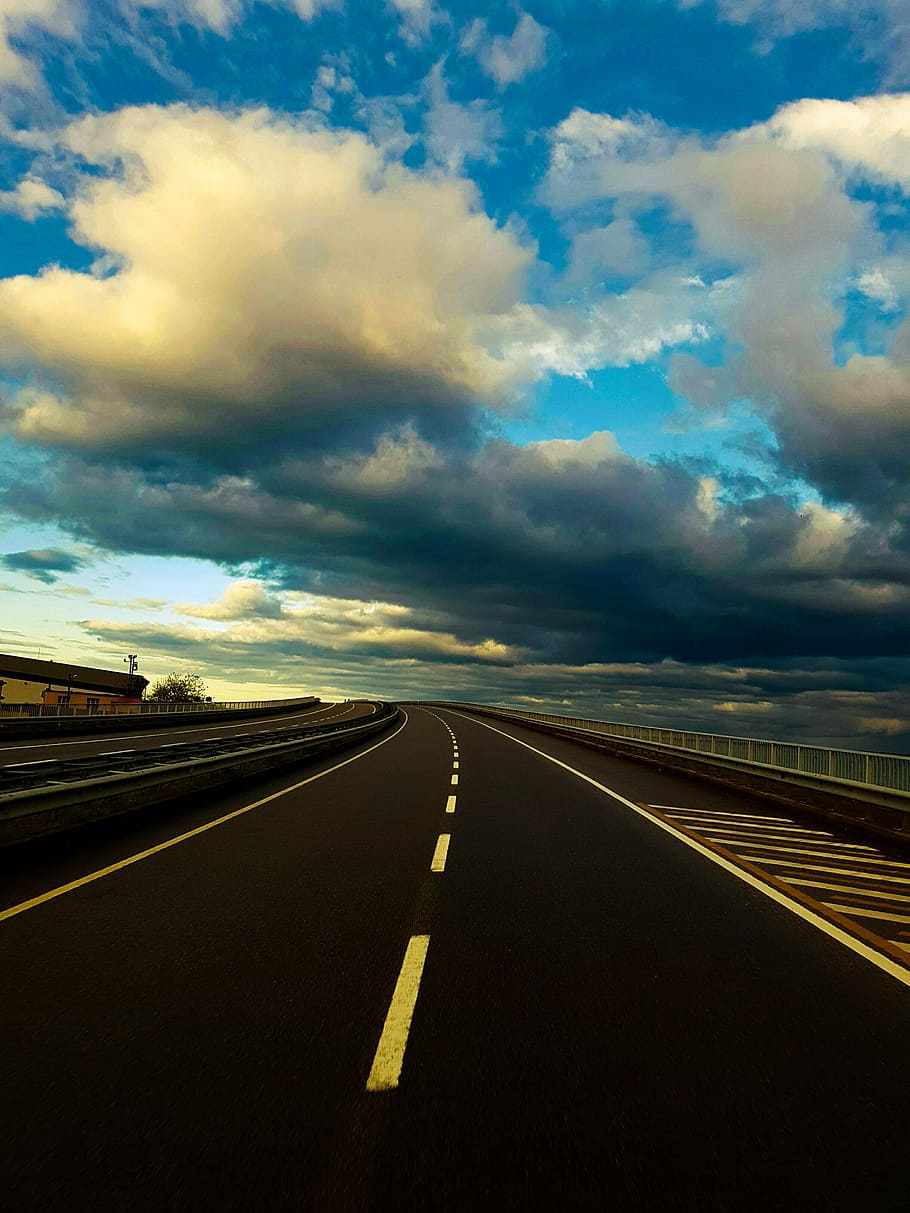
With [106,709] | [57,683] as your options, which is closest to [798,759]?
[106,709]

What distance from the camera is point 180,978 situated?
4.95 metres

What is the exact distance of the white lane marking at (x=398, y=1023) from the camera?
363cm

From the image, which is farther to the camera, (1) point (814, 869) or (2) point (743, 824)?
(2) point (743, 824)

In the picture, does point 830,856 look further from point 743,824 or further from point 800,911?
point 800,911

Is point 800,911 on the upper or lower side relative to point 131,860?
lower

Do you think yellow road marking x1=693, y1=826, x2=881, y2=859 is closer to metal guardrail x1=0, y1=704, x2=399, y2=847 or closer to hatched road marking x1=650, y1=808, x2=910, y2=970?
hatched road marking x1=650, y1=808, x2=910, y2=970

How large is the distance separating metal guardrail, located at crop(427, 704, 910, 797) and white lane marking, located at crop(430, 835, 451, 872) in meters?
6.65

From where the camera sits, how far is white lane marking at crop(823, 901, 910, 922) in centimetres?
689

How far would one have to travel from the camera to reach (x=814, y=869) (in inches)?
360

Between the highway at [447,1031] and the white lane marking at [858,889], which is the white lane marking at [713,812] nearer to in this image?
the highway at [447,1031]

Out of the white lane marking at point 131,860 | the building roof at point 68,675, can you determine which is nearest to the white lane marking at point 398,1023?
the white lane marking at point 131,860

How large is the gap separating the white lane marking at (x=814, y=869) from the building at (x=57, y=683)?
→ 317 ft

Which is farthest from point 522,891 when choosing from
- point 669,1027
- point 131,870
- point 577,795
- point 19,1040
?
point 577,795

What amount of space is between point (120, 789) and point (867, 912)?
8836 millimetres
